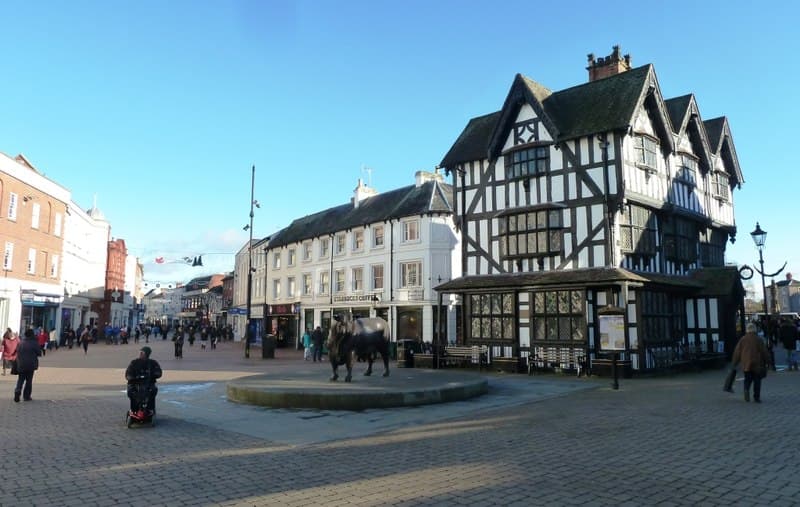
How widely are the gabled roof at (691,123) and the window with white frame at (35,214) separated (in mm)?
39012

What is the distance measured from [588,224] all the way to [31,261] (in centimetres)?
3594

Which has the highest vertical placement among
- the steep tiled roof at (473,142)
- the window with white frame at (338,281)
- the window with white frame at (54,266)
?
the steep tiled roof at (473,142)

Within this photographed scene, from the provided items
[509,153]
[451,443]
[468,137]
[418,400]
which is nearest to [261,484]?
[451,443]

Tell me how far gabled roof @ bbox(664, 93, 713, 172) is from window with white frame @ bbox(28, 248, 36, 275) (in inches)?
1551

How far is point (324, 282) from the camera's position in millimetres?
42625

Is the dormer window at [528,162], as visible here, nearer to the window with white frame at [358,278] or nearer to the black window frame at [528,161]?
the black window frame at [528,161]

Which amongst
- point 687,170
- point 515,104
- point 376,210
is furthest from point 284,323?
point 687,170

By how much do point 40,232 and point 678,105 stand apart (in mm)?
40085

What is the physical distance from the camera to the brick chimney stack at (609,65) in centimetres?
2589

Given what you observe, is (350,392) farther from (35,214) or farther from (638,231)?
(35,214)

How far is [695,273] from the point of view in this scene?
25469 mm

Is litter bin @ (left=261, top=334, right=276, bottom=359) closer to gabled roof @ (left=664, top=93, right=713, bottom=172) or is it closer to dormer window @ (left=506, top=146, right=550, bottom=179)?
dormer window @ (left=506, top=146, right=550, bottom=179)

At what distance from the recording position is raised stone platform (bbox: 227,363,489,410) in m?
12.5

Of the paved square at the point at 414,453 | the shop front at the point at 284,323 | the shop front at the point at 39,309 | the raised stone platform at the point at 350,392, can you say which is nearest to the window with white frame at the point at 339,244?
the shop front at the point at 284,323
